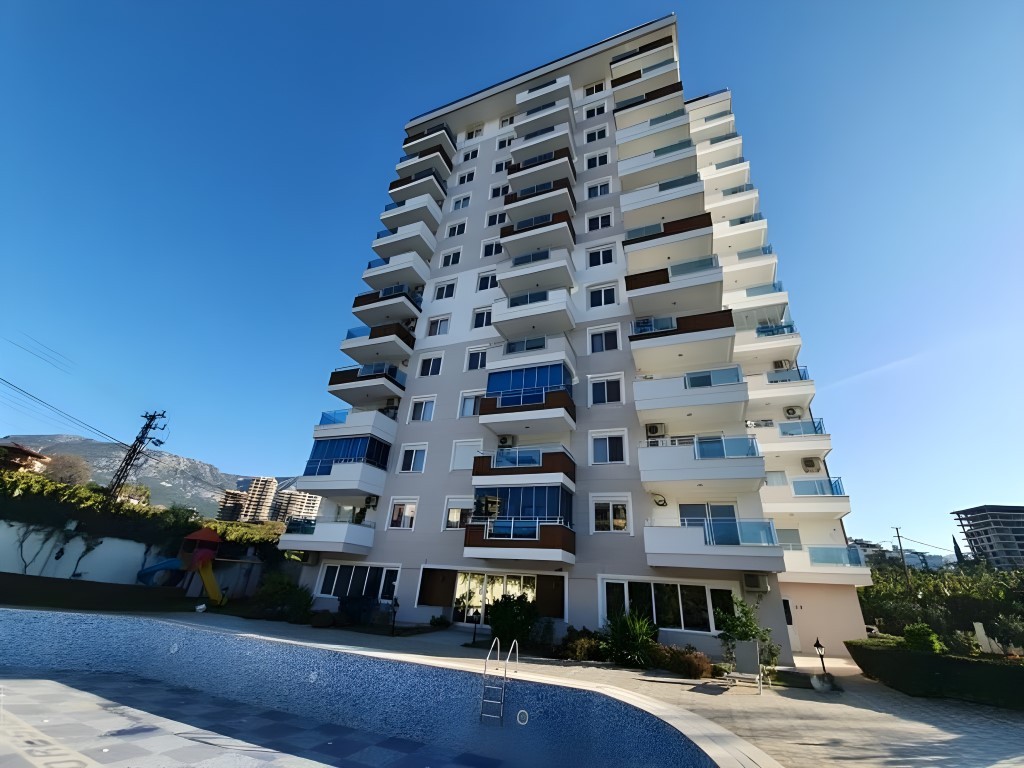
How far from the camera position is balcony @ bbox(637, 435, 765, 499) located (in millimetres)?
16812

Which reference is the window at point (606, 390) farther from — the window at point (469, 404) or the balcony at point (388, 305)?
the balcony at point (388, 305)

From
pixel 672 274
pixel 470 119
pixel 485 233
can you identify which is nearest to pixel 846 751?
pixel 672 274

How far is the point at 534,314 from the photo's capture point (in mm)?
23219

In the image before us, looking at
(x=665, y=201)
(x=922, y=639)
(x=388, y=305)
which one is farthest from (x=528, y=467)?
(x=665, y=201)

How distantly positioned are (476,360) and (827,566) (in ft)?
67.6

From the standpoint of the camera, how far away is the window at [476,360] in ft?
83.4

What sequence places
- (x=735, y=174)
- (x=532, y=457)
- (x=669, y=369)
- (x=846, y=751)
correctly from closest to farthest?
1. (x=846, y=751)
2. (x=532, y=457)
3. (x=669, y=369)
4. (x=735, y=174)

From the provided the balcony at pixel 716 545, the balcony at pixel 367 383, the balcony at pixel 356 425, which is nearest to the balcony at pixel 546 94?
the balcony at pixel 367 383

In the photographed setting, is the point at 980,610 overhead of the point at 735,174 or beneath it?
beneath

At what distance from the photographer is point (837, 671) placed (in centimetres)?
1692

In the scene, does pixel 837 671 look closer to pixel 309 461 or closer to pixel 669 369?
pixel 669 369

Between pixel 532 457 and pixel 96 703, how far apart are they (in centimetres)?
1526

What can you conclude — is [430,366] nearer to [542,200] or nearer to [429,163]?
[542,200]

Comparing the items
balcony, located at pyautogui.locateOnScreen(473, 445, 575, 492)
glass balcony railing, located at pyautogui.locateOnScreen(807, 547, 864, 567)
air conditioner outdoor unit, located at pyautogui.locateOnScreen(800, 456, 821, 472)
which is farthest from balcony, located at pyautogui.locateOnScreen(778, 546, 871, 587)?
balcony, located at pyautogui.locateOnScreen(473, 445, 575, 492)
